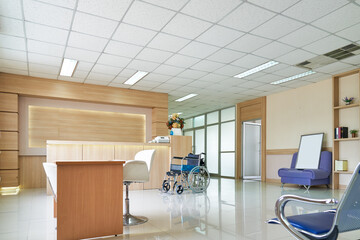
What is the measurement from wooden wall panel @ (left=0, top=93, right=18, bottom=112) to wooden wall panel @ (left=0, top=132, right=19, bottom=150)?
632 millimetres

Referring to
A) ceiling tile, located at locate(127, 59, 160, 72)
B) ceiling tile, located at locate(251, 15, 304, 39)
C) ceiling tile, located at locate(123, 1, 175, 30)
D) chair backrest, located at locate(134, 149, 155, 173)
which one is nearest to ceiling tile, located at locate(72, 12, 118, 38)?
ceiling tile, located at locate(123, 1, 175, 30)

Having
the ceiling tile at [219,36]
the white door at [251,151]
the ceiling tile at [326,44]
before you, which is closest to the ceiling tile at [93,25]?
the ceiling tile at [219,36]

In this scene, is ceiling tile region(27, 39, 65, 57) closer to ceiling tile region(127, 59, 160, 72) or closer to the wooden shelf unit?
ceiling tile region(127, 59, 160, 72)

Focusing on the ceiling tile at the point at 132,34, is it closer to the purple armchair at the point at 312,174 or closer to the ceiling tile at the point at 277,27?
the ceiling tile at the point at 277,27

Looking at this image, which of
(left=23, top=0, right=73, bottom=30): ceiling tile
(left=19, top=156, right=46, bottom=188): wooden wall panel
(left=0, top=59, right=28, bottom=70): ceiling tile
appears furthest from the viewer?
(left=19, top=156, right=46, bottom=188): wooden wall panel

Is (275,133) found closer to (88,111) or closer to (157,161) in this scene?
(157,161)

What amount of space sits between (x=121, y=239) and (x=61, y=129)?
6.37m

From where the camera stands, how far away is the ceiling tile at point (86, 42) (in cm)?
493

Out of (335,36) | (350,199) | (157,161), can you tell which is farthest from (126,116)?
(350,199)

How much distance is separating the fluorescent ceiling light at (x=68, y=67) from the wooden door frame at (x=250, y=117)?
6.23m

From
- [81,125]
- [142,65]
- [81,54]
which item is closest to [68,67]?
[81,54]

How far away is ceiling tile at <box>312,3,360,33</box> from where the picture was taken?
13.0 feet

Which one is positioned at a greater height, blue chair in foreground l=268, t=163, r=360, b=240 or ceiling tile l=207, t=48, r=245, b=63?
ceiling tile l=207, t=48, r=245, b=63

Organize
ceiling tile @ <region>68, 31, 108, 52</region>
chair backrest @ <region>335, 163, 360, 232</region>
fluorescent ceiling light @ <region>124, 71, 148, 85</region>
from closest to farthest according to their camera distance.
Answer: chair backrest @ <region>335, 163, 360, 232</region>
ceiling tile @ <region>68, 31, 108, 52</region>
fluorescent ceiling light @ <region>124, 71, 148, 85</region>
